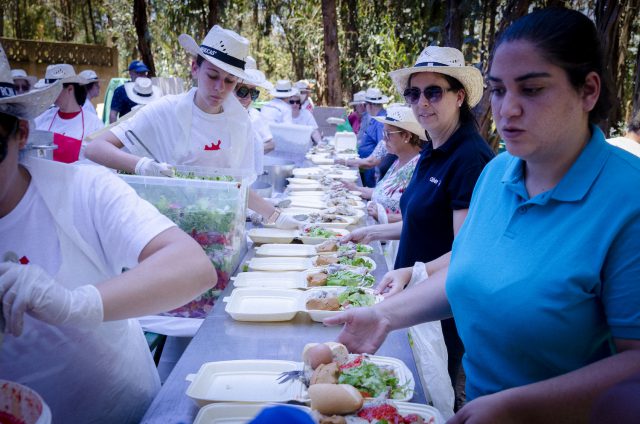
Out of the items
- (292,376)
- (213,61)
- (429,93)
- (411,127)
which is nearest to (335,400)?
(292,376)

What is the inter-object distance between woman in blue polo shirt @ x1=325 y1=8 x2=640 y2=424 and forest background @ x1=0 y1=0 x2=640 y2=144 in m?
3.78

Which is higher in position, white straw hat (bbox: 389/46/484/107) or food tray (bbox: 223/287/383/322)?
white straw hat (bbox: 389/46/484/107)

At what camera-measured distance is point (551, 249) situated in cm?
135

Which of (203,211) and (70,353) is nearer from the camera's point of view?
(70,353)

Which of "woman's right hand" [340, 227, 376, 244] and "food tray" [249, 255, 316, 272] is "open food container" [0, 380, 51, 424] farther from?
"woman's right hand" [340, 227, 376, 244]

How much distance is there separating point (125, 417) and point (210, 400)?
0.35 metres

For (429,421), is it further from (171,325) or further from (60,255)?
(171,325)

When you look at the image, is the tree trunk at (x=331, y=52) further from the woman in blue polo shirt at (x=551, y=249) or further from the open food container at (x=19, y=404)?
the open food container at (x=19, y=404)

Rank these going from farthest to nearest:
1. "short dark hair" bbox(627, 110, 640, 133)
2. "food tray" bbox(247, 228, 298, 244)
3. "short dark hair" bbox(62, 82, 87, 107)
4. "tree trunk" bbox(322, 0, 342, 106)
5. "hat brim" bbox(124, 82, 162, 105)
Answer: "tree trunk" bbox(322, 0, 342, 106) < "hat brim" bbox(124, 82, 162, 105) < "short dark hair" bbox(62, 82, 87, 107) < "short dark hair" bbox(627, 110, 640, 133) < "food tray" bbox(247, 228, 298, 244)

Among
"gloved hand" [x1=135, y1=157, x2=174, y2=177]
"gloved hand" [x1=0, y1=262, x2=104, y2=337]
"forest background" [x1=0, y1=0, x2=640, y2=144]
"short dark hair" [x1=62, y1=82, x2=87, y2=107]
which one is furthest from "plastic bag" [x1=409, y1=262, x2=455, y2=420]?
"short dark hair" [x1=62, y1=82, x2=87, y2=107]

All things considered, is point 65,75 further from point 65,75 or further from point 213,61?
point 213,61

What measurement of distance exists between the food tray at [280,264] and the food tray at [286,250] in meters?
0.10

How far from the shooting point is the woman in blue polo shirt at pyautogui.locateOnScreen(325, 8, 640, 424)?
4.12 feet

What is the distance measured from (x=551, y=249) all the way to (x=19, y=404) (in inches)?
50.5
